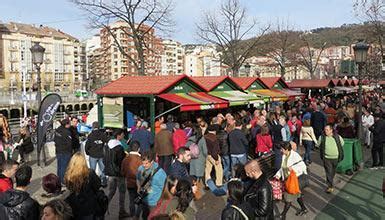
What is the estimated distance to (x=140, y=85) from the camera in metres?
13.4

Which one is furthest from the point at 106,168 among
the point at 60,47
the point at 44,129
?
the point at 60,47

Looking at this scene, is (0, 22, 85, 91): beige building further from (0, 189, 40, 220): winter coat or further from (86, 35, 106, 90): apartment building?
(0, 189, 40, 220): winter coat

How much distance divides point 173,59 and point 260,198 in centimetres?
15275

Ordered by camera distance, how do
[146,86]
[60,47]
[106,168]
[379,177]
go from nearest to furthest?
[106,168] < [379,177] < [146,86] < [60,47]

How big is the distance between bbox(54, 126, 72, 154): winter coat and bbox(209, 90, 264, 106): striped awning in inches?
278

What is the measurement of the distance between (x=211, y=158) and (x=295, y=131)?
4.94 m

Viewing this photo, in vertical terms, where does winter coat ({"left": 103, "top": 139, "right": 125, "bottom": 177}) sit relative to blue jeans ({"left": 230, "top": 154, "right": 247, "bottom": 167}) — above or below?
above

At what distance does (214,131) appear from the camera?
9312 millimetres

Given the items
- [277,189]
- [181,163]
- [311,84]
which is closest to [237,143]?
[277,189]

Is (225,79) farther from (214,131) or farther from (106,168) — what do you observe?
(106,168)

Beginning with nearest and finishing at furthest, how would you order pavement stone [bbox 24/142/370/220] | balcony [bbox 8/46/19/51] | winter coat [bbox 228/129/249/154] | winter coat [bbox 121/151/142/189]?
1. winter coat [bbox 121/151/142/189]
2. pavement stone [bbox 24/142/370/220]
3. winter coat [bbox 228/129/249/154]
4. balcony [bbox 8/46/19/51]

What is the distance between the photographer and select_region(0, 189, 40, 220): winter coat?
407cm

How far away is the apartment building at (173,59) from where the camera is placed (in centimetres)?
14738

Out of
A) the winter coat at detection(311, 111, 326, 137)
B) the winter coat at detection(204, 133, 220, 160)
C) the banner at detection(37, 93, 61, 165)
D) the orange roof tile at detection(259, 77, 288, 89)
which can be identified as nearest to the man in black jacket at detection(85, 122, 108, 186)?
the winter coat at detection(204, 133, 220, 160)
